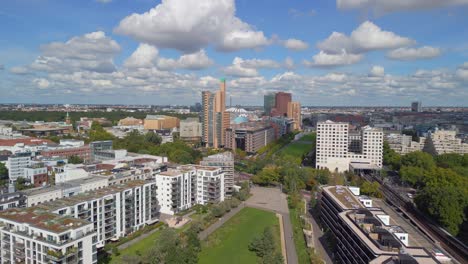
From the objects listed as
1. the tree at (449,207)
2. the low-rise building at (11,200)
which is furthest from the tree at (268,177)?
the low-rise building at (11,200)

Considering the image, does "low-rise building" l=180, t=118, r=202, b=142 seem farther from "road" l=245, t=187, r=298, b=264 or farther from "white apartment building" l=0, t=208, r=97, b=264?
"white apartment building" l=0, t=208, r=97, b=264

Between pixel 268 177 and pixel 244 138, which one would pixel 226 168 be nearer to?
pixel 268 177

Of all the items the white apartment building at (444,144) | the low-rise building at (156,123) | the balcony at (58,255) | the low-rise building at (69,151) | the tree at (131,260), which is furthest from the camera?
the low-rise building at (156,123)

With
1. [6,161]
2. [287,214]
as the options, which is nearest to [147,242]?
[287,214]

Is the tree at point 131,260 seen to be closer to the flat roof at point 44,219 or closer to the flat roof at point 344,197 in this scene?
the flat roof at point 44,219

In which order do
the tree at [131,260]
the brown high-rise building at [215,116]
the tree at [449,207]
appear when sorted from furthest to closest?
the brown high-rise building at [215,116]
the tree at [449,207]
the tree at [131,260]

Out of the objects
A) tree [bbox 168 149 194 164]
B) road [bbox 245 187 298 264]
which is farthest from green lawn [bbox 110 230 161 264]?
tree [bbox 168 149 194 164]

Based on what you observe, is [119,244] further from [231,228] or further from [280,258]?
[280,258]
